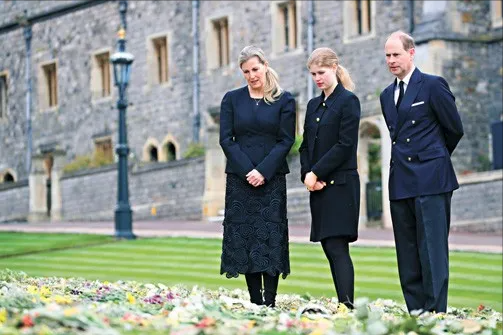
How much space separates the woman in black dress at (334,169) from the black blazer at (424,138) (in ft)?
1.24

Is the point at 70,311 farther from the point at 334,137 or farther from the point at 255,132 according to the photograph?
the point at 334,137

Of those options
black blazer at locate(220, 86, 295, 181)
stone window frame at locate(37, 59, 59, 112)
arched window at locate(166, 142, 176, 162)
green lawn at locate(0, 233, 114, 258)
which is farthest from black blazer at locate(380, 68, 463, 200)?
stone window frame at locate(37, 59, 59, 112)

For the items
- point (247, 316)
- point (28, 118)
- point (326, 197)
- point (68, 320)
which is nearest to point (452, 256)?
point (326, 197)

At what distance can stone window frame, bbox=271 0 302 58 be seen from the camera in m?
33.2

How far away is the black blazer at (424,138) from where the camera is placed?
9438 millimetres

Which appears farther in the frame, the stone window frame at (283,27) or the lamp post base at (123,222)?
the stone window frame at (283,27)

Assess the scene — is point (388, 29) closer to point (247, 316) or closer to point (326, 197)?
point (326, 197)

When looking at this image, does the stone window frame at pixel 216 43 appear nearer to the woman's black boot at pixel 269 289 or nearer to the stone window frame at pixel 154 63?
the stone window frame at pixel 154 63

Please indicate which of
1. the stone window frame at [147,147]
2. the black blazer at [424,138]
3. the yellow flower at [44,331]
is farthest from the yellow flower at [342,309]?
the stone window frame at [147,147]

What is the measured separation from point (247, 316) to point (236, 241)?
1.99 metres

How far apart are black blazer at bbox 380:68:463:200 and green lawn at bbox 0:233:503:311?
13.4ft

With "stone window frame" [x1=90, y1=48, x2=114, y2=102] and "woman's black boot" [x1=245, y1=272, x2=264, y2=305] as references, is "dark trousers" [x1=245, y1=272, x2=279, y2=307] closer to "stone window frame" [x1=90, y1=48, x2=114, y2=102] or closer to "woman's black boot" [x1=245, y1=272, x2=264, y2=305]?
"woman's black boot" [x1=245, y1=272, x2=264, y2=305]

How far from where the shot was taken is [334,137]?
994cm

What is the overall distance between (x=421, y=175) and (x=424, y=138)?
27cm
